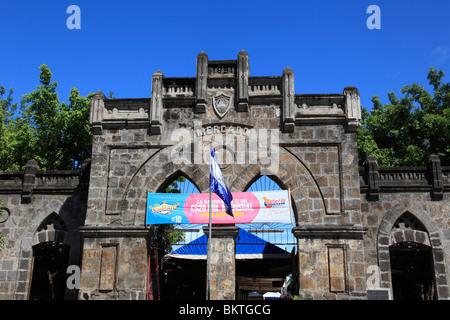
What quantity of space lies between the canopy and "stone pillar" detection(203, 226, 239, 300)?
5.05 metres

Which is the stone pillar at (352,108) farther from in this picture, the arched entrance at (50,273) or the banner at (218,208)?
the arched entrance at (50,273)

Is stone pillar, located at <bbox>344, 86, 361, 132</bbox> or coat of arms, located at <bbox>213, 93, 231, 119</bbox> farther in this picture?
coat of arms, located at <bbox>213, 93, 231, 119</bbox>

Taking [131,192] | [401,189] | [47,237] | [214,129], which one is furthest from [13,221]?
[401,189]

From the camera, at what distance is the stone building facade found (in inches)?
530

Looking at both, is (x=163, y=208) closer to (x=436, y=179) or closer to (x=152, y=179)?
(x=152, y=179)

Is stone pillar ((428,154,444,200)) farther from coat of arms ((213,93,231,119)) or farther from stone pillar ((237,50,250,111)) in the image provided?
coat of arms ((213,93,231,119))

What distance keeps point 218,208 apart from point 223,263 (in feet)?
5.03

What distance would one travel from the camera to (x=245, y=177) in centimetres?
1407

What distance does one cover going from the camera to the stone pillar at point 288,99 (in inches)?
560

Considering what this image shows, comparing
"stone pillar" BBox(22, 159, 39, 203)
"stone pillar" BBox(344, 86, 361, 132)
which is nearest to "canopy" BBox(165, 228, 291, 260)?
"stone pillar" BBox(22, 159, 39, 203)

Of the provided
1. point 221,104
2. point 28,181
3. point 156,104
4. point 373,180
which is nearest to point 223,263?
point 221,104

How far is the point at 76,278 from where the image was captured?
1449 cm

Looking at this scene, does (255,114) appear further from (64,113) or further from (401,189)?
(64,113)

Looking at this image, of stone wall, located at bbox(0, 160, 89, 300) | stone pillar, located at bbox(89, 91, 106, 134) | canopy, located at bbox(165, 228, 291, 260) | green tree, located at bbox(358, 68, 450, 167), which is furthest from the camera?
green tree, located at bbox(358, 68, 450, 167)
